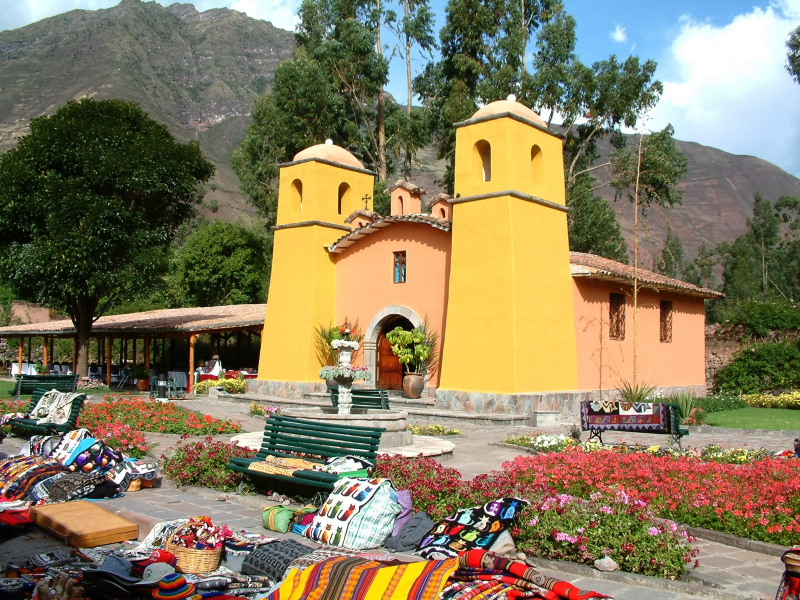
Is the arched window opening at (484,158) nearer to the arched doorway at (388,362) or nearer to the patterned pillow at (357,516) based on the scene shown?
the arched doorway at (388,362)

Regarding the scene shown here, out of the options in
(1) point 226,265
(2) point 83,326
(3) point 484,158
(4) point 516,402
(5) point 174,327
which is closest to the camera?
(4) point 516,402

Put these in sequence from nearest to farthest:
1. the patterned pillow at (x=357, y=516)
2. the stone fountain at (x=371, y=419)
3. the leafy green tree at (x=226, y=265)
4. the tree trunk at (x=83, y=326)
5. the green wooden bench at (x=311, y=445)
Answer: the patterned pillow at (x=357, y=516) → the green wooden bench at (x=311, y=445) → the stone fountain at (x=371, y=419) → the tree trunk at (x=83, y=326) → the leafy green tree at (x=226, y=265)

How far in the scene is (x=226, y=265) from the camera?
37.4 metres

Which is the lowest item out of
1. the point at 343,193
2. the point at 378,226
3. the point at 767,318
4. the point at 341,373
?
the point at 341,373

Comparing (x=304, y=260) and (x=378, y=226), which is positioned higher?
(x=378, y=226)

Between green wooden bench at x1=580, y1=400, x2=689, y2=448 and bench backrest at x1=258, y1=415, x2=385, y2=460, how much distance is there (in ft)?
15.9

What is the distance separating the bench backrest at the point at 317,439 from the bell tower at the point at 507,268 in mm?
8408

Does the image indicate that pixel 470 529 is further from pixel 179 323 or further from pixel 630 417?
pixel 179 323

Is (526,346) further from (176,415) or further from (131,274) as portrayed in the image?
(131,274)

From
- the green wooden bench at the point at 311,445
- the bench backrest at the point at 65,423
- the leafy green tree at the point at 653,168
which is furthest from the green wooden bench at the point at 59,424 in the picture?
the leafy green tree at the point at 653,168

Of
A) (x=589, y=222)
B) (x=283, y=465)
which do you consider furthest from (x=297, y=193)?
(x=283, y=465)

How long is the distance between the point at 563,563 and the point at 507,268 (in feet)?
36.9

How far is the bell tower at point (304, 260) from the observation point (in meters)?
20.7

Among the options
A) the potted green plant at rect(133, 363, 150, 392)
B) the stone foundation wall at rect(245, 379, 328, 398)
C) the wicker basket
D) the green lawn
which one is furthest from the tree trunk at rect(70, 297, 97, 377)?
the wicker basket
